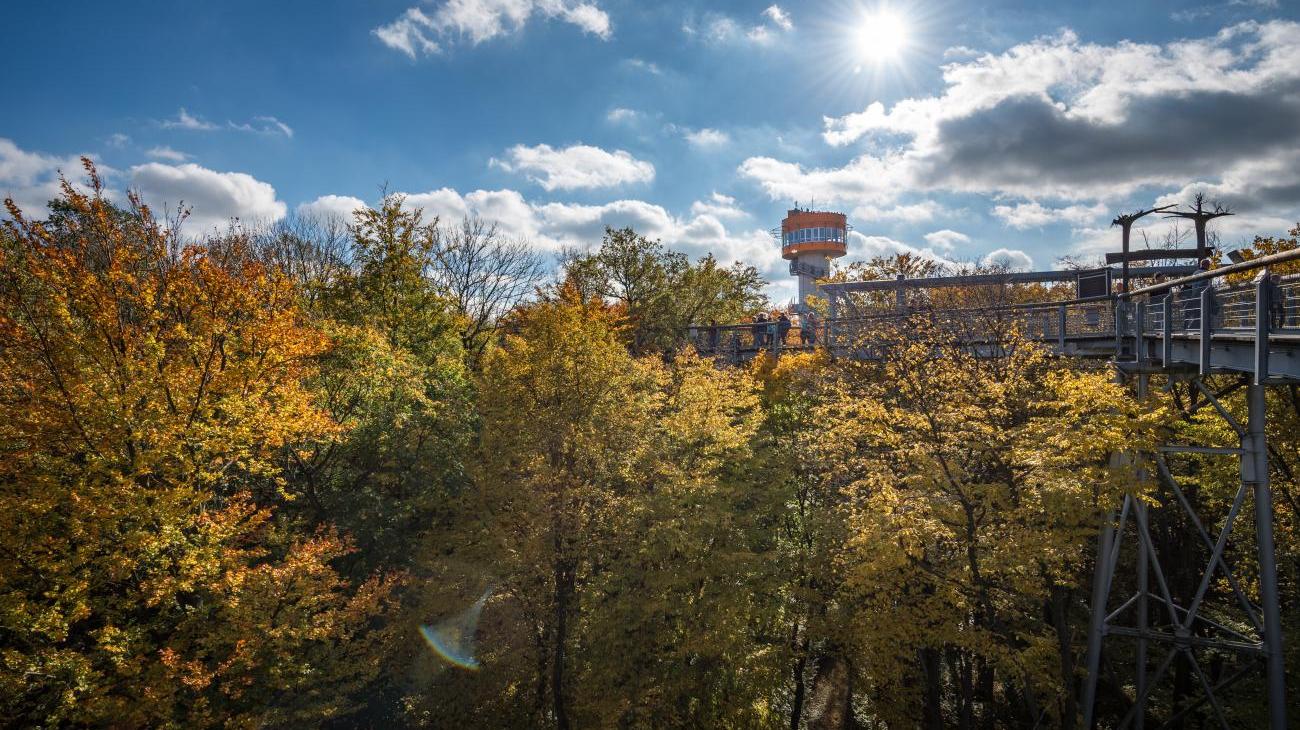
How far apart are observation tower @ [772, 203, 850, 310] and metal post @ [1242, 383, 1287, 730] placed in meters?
61.6

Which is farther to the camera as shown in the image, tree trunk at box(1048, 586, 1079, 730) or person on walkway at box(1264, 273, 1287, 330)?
tree trunk at box(1048, 586, 1079, 730)

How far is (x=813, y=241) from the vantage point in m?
72.6

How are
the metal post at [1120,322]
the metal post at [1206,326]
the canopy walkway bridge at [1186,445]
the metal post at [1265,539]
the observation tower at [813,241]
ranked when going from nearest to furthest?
the canopy walkway bridge at [1186,445], the metal post at [1206,326], the metal post at [1265,539], the metal post at [1120,322], the observation tower at [813,241]

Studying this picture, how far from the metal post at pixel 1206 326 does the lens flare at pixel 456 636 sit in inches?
562

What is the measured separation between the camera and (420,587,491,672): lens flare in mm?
16391

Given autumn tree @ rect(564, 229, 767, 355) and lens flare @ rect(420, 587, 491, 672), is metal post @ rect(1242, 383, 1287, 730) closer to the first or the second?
lens flare @ rect(420, 587, 491, 672)

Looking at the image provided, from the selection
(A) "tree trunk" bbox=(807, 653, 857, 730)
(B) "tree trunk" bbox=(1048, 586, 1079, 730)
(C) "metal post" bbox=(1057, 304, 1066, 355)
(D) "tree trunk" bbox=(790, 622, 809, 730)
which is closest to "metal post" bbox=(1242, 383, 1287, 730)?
(B) "tree trunk" bbox=(1048, 586, 1079, 730)

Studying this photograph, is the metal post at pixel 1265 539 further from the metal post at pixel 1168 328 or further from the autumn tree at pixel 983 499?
the metal post at pixel 1168 328

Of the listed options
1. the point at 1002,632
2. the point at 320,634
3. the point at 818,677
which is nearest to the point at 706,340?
the point at 818,677

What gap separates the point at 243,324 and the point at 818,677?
19540 mm

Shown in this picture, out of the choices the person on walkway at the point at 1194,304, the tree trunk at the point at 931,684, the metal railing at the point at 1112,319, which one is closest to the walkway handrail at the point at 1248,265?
the metal railing at the point at 1112,319

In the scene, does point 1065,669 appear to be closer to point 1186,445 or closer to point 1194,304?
point 1186,445

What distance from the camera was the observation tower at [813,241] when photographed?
72.1m

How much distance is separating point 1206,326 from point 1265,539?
3185 millimetres
